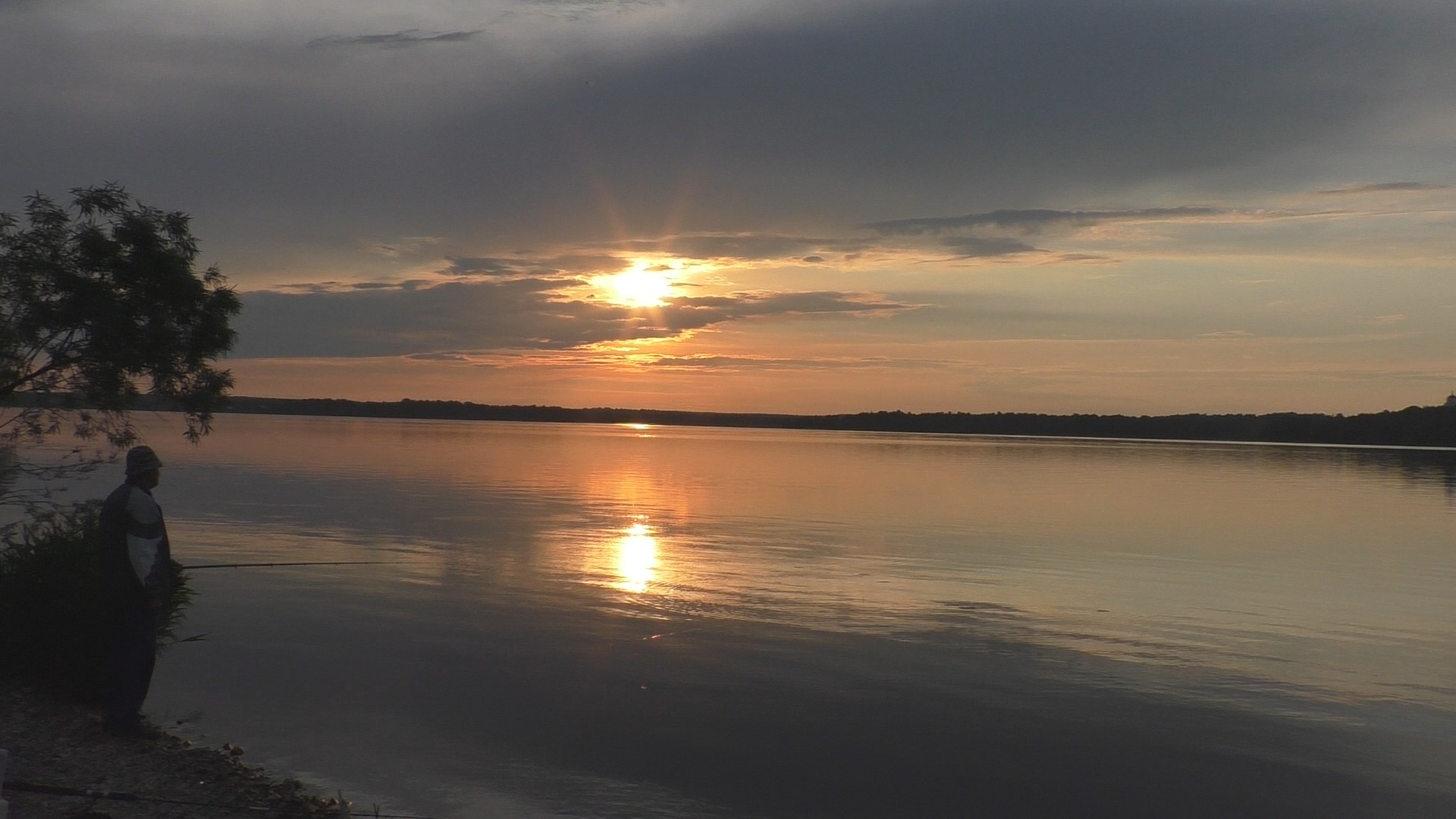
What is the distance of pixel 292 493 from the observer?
34656mm

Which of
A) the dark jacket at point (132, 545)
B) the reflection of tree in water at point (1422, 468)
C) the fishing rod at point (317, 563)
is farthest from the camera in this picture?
the reflection of tree in water at point (1422, 468)

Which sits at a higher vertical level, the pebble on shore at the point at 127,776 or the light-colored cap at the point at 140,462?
the light-colored cap at the point at 140,462

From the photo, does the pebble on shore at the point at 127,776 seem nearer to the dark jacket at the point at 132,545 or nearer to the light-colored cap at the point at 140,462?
the dark jacket at the point at 132,545

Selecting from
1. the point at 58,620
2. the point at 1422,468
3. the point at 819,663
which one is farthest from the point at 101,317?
the point at 1422,468

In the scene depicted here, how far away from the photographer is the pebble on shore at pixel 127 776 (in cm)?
730

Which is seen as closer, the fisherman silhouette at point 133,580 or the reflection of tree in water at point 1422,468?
the fisherman silhouette at point 133,580

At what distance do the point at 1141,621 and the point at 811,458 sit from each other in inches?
2333

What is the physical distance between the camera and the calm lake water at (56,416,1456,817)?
9602 mm

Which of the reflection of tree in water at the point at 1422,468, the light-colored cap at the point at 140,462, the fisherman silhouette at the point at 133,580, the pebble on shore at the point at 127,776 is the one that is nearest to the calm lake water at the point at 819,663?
the pebble on shore at the point at 127,776

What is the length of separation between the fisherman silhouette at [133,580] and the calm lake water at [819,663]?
118cm

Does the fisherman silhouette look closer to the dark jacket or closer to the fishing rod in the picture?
the dark jacket

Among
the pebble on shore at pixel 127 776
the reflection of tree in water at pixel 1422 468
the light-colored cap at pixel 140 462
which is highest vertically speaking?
the light-colored cap at pixel 140 462

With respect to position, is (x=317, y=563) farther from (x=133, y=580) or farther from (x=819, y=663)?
(x=133, y=580)

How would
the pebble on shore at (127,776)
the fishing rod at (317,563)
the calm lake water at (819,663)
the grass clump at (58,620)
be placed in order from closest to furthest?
the pebble on shore at (127,776), the calm lake water at (819,663), the grass clump at (58,620), the fishing rod at (317,563)
